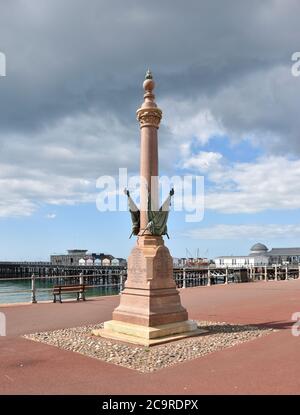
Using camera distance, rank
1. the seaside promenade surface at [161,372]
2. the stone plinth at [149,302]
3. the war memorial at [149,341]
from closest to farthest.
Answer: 1. the seaside promenade surface at [161,372]
2. the war memorial at [149,341]
3. the stone plinth at [149,302]

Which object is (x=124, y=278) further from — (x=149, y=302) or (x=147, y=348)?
(x=147, y=348)

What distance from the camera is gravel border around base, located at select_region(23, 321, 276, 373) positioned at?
7755 mm

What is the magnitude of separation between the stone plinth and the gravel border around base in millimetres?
388

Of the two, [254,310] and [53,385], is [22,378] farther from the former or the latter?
[254,310]

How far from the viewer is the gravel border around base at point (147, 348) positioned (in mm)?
7755

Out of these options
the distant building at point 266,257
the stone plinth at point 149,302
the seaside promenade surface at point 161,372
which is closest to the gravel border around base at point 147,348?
the seaside promenade surface at point 161,372

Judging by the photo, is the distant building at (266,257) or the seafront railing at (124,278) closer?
the seafront railing at (124,278)

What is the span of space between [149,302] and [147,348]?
1.29 m

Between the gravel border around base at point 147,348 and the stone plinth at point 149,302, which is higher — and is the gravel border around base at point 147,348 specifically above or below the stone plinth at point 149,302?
below

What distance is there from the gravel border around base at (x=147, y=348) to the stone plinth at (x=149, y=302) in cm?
39

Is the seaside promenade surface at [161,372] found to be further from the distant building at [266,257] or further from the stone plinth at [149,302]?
the distant building at [266,257]

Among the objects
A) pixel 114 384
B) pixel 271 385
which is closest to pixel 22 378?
pixel 114 384

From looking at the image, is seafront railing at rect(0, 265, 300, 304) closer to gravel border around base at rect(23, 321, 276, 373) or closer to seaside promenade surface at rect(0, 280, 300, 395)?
gravel border around base at rect(23, 321, 276, 373)
